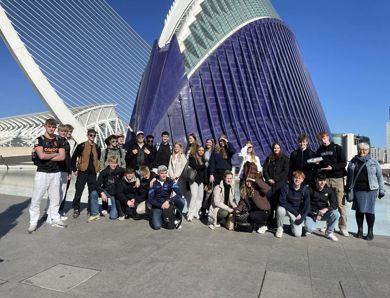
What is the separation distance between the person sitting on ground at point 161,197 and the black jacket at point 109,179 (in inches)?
36.2

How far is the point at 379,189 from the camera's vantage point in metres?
5.57

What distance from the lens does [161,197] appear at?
20.4 feet

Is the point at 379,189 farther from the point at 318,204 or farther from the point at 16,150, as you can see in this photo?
the point at 16,150

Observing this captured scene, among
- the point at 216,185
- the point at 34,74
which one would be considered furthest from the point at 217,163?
the point at 34,74

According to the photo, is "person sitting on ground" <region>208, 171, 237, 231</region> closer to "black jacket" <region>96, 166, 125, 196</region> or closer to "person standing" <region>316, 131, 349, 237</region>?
"person standing" <region>316, 131, 349, 237</region>

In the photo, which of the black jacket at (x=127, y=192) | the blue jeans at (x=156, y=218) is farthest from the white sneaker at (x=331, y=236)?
the black jacket at (x=127, y=192)

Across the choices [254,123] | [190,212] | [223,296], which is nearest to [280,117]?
[254,123]

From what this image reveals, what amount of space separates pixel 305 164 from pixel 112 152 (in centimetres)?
396

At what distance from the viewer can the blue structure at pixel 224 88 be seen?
744 inches

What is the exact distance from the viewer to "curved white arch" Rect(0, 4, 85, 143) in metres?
14.1

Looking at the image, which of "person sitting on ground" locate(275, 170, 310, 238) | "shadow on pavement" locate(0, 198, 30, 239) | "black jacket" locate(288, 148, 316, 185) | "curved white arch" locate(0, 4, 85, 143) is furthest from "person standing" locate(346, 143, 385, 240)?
"curved white arch" locate(0, 4, 85, 143)

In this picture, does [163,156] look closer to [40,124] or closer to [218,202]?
[218,202]

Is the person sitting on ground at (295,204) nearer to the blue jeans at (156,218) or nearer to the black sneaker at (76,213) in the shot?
the blue jeans at (156,218)

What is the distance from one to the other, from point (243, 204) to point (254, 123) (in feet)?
48.8
